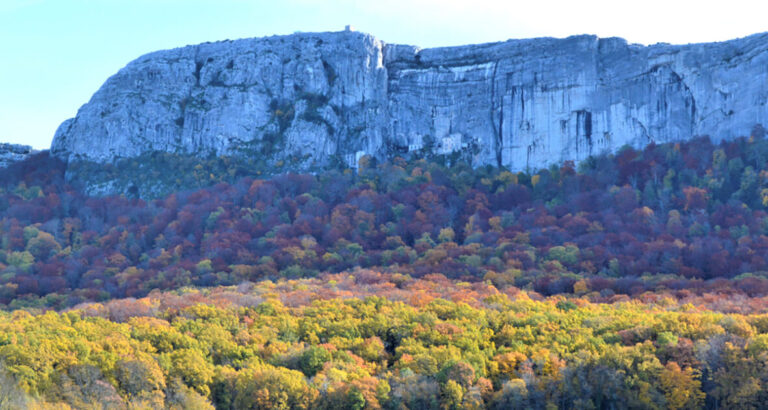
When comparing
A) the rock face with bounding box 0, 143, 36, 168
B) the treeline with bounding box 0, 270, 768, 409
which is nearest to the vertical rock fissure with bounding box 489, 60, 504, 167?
the treeline with bounding box 0, 270, 768, 409

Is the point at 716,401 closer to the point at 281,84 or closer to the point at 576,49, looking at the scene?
the point at 576,49

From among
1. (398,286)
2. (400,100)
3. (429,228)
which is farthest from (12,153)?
(398,286)

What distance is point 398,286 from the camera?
199ft

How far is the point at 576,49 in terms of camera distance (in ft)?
272

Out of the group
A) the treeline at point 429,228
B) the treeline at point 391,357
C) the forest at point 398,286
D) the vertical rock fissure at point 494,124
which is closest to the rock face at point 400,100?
the vertical rock fissure at point 494,124

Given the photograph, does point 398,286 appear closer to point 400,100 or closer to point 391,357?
point 391,357

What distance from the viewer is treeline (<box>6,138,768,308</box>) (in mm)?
62156

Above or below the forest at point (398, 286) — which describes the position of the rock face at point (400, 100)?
above

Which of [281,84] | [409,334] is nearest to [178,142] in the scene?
[281,84]

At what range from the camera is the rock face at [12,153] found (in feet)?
313

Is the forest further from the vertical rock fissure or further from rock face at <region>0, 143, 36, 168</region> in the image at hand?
rock face at <region>0, 143, 36, 168</region>

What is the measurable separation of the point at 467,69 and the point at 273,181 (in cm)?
2325

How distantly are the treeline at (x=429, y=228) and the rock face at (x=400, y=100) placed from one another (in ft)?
9.70

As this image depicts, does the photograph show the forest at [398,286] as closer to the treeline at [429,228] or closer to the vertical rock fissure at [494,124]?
the treeline at [429,228]
